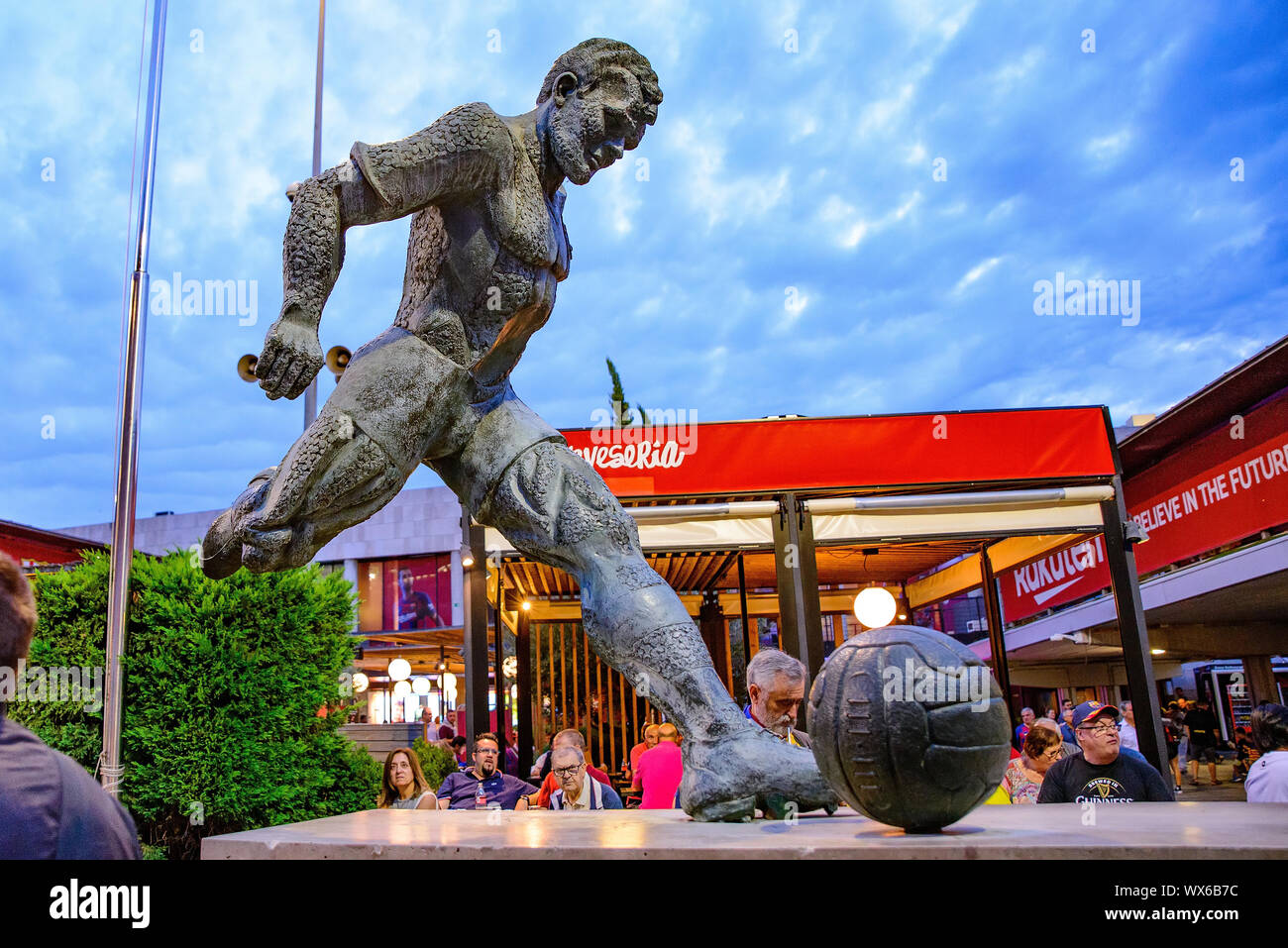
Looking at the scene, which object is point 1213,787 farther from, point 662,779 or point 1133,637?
point 662,779

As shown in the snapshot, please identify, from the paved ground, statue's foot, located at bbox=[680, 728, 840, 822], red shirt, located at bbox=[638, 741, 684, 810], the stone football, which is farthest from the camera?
the paved ground

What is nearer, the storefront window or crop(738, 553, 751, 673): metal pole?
crop(738, 553, 751, 673): metal pole

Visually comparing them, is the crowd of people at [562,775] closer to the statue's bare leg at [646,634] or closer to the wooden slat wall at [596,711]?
the statue's bare leg at [646,634]

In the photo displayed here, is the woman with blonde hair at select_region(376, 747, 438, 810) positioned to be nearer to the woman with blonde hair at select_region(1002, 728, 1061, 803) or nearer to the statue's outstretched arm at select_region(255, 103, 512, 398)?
the woman with blonde hair at select_region(1002, 728, 1061, 803)

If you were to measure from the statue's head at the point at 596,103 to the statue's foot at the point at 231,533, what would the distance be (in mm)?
1336

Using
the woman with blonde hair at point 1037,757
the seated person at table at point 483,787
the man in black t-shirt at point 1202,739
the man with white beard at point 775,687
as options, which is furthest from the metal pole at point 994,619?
the man in black t-shirt at point 1202,739

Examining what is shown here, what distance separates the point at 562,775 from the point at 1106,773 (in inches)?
119

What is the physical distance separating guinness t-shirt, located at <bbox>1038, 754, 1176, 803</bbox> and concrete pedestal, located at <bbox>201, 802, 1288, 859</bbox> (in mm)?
2032

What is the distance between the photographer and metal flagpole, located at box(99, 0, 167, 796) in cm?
480

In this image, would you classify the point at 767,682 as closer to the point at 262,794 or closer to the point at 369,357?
the point at 369,357

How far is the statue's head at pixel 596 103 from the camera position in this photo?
2.78 m

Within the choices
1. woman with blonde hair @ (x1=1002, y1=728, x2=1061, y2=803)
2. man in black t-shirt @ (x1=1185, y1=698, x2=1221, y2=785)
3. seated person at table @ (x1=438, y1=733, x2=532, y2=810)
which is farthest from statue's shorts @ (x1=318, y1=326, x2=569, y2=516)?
man in black t-shirt @ (x1=1185, y1=698, x2=1221, y2=785)

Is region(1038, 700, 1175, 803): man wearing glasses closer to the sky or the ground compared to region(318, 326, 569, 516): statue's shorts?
closer to the ground

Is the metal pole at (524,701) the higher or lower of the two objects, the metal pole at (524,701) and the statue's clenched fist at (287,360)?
the lower
